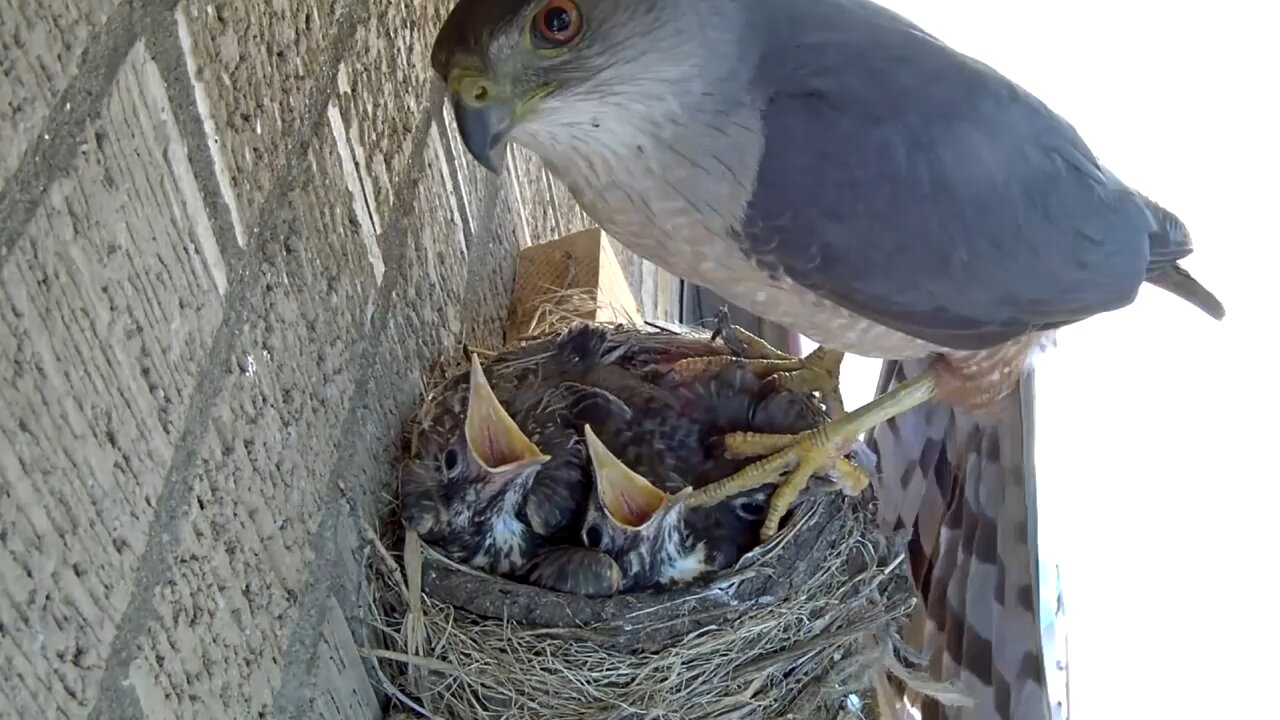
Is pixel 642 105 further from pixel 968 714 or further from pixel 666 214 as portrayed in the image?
pixel 968 714

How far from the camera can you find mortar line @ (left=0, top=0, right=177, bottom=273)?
0.59m

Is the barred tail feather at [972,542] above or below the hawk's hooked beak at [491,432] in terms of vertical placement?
below

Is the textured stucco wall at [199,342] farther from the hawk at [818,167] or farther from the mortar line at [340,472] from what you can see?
the hawk at [818,167]

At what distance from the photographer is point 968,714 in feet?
6.12

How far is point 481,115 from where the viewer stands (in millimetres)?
1143

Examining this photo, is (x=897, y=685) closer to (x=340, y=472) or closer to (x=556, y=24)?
(x=340, y=472)

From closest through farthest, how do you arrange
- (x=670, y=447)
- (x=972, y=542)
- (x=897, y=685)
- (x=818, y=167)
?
1. (x=818, y=167)
2. (x=670, y=447)
3. (x=897, y=685)
4. (x=972, y=542)

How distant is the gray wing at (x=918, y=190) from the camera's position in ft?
4.15

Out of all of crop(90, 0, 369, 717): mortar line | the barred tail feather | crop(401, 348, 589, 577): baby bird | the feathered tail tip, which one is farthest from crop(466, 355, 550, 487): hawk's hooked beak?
the barred tail feather

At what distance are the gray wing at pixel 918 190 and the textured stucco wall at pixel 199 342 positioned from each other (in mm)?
492

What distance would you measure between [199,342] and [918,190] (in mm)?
870

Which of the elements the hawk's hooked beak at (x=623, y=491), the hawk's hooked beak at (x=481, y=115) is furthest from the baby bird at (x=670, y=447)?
the hawk's hooked beak at (x=481, y=115)

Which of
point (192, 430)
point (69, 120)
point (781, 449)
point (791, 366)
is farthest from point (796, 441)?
point (69, 120)

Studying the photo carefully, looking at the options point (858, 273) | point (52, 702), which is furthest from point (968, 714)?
point (52, 702)
